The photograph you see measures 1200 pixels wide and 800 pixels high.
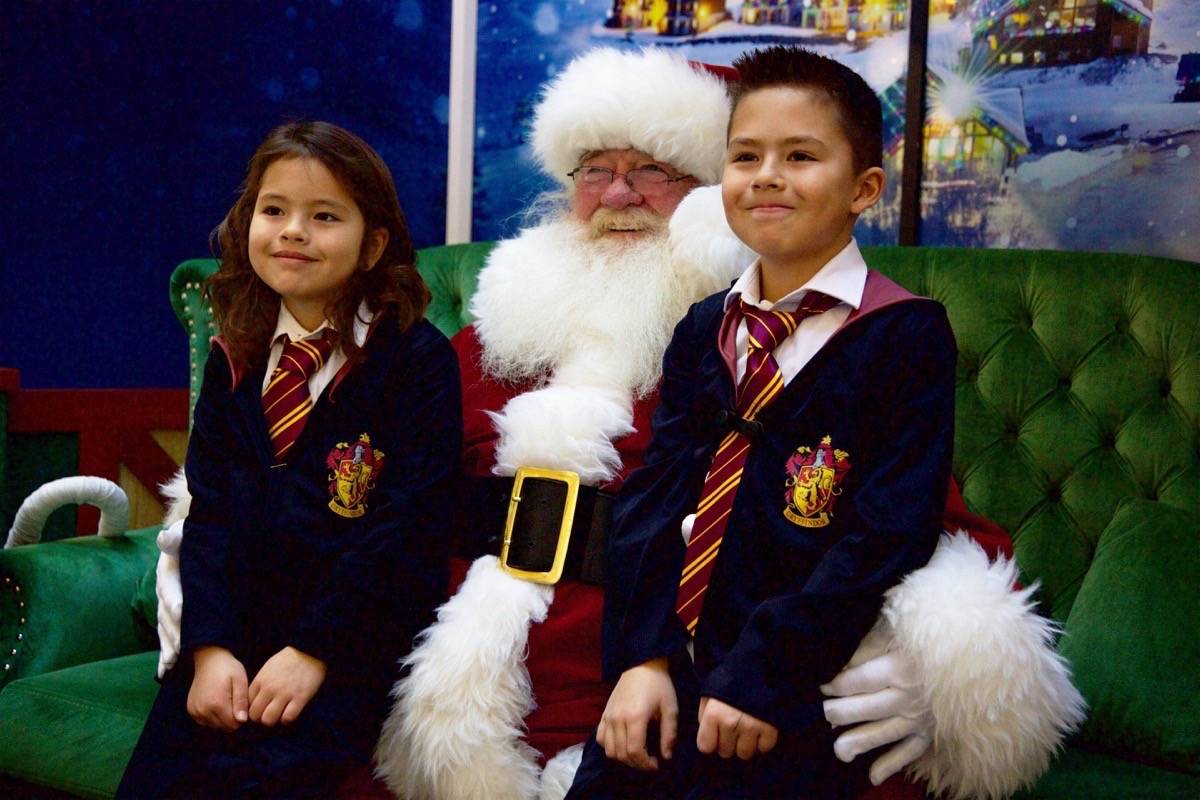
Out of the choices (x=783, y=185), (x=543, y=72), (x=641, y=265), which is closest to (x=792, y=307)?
(x=783, y=185)

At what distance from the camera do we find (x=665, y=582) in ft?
5.14

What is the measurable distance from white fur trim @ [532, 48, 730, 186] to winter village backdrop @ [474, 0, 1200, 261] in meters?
0.62

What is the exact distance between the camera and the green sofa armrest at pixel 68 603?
211 centimetres

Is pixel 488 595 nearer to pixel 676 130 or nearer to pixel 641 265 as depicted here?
pixel 641 265

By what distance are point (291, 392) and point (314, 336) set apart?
11 centimetres

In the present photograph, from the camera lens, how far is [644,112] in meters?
2.19

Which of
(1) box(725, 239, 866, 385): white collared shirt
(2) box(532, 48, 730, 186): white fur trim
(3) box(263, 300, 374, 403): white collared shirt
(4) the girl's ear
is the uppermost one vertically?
(2) box(532, 48, 730, 186): white fur trim

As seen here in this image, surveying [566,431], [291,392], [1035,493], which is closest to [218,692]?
[291,392]

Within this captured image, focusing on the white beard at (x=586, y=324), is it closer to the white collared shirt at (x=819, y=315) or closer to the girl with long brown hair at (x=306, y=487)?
the girl with long brown hair at (x=306, y=487)

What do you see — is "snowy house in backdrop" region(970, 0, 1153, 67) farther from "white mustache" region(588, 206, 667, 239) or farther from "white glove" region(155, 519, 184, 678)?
"white glove" region(155, 519, 184, 678)

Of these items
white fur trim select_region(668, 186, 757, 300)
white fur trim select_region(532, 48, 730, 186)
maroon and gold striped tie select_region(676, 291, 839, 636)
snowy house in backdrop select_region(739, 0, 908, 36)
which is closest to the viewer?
maroon and gold striped tie select_region(676, 291, 839, 636)

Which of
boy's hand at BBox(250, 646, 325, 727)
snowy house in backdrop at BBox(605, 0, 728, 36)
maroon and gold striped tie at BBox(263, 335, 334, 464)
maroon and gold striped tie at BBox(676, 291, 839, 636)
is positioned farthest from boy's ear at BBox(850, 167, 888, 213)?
snowy house in backdrop at BBox(605, 0, 728, 36)

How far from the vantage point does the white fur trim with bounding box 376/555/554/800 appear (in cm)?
164

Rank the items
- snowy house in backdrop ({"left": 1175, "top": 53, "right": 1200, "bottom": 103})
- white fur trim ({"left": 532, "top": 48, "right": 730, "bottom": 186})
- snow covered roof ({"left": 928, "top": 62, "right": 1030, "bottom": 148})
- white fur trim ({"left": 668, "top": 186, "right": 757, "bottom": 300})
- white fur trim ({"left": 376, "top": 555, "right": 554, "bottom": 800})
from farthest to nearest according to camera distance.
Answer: snow covered roof ({"left": 928, "top": 62, "right": 1030, "bottom": 148})
snowy house in backdrop ({"left": 1175, "top": 53, "right": 1200, "bottom": 103})
white fur trim ({"left": 532, "top": 48, "right": 730, "bottom": 186})
white fur trim ({"left": 668, "top": 186, "right": 757, "bottom": 300})
white fur trim ({"left": 376, "top": 555, "right": 554, "bottom": 800})
